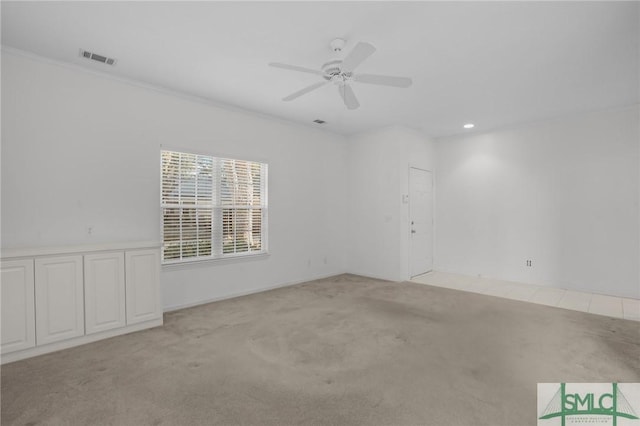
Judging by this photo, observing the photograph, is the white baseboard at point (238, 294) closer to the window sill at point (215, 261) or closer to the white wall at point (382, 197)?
the window sill at point (215, 261)

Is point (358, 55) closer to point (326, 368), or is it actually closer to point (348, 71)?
point (348, 71)

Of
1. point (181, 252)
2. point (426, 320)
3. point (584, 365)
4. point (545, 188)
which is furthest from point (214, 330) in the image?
point (545, 188)

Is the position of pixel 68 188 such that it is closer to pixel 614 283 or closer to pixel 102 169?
pixel 102 169

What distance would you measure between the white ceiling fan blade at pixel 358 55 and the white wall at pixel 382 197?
313cm

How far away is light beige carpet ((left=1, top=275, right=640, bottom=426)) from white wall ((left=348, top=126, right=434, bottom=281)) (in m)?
1.77

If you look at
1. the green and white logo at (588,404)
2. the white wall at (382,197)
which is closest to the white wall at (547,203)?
the white wall at (382,197)

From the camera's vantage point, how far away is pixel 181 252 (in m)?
4.06

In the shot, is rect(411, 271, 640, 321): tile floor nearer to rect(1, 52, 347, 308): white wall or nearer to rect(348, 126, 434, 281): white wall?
rect(348, 126, 434, 281): white wall

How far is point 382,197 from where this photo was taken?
18.9ft

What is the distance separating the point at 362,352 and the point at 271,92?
3.20m

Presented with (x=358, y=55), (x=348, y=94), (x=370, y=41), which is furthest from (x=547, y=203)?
(x=358, y=55)

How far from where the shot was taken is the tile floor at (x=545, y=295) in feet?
13.0

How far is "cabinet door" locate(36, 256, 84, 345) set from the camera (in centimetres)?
273

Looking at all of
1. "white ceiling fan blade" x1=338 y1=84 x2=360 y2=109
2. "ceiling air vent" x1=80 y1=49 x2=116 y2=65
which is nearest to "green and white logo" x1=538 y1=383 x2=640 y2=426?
"white ceiling fan blade" x1=338 y1=84 x2=360 y2=109
